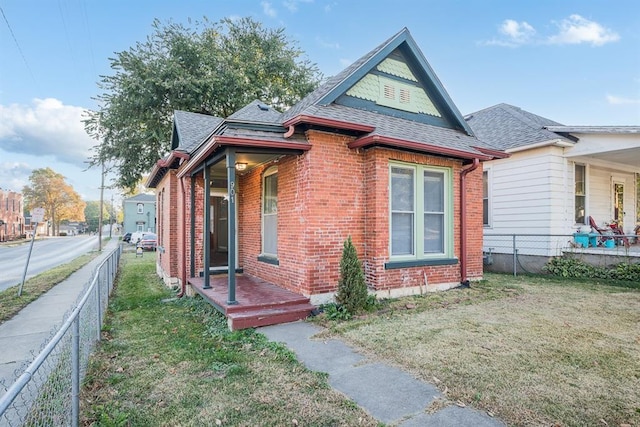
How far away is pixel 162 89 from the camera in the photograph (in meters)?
18.1

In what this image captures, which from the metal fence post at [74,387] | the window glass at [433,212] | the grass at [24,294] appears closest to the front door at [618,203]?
the window glass at [433,212]

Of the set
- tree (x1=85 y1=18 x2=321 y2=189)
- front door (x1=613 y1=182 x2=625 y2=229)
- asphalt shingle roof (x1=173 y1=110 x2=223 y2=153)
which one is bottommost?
front door (x1=613 y1=182 x2=625 y2=229)

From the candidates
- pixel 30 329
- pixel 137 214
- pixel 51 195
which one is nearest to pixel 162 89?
pixel 30 329

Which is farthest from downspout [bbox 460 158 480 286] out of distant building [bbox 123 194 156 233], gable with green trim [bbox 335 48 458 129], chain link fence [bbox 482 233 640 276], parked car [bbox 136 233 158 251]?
distant building [bbox 123 194 156 233]

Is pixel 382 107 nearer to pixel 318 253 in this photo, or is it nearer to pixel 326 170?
pixel 326 170

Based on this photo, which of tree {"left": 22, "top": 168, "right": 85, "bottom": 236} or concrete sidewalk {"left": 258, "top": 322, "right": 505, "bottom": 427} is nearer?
concrete sidewalk {"left": 258, "top": 322, "right": 505, "bottom": 427}

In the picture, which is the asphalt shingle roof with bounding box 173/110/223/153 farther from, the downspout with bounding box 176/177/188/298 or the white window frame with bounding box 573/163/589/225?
the white window frame with bounding box 573/163/589/225

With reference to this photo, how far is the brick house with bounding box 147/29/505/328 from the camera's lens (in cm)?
621

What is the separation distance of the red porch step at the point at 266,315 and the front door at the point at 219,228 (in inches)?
224

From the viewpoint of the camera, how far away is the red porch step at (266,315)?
5309mm

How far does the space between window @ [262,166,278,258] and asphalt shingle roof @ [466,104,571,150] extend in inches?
273

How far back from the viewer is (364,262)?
683 cm

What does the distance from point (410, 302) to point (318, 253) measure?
2024 millimetres

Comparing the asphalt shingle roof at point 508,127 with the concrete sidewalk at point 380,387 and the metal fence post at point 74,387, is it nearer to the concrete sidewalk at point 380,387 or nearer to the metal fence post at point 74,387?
the concrete sidewalk at point 380,387
